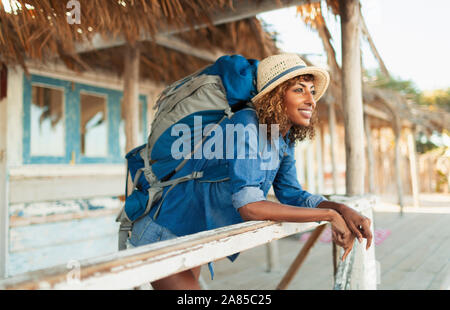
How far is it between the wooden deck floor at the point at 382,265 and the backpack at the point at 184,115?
5.87 ft

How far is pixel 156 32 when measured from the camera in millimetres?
2928

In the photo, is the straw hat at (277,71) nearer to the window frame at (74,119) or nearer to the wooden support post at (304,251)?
the wooden support post at (304,251)

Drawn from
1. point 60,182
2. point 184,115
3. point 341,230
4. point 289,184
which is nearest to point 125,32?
point 184,115

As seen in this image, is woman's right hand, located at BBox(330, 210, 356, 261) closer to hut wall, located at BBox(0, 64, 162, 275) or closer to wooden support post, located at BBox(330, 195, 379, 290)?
wooden support post, located at BBox(330, 195, 379, 290)

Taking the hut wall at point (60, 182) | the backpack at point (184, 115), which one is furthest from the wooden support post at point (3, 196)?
the backpack at point (184, 115)

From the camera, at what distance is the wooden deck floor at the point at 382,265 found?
360cm

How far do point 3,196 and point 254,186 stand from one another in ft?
10.8

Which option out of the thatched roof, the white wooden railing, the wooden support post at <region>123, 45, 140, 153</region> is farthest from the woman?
the wooden support post at <region>123, 45, 140, 153</region>

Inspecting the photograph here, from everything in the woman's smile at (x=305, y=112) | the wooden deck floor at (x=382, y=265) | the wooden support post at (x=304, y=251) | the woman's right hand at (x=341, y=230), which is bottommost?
the wooden deck floor at (x=382, y=265)

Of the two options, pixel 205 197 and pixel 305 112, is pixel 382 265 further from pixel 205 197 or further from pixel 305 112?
pixel 205 197

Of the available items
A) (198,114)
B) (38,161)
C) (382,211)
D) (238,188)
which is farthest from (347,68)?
(382,211)

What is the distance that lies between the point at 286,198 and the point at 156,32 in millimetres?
1892

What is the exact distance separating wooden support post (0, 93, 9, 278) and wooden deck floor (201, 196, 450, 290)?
79.8 inches
